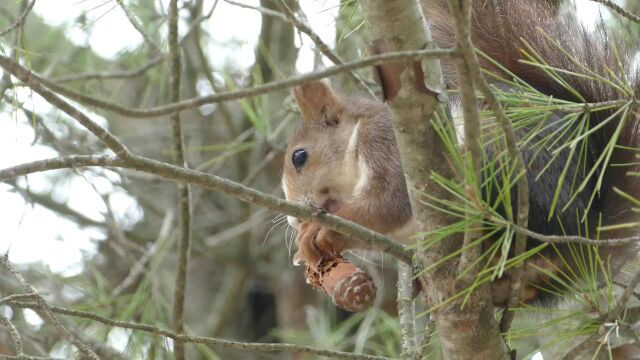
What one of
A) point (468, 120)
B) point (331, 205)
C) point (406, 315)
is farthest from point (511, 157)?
point (331, 205)

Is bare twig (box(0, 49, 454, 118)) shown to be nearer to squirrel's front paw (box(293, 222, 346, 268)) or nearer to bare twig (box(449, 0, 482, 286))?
bare twig (box(449, 0, 482, 286))

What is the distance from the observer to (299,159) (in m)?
1.79

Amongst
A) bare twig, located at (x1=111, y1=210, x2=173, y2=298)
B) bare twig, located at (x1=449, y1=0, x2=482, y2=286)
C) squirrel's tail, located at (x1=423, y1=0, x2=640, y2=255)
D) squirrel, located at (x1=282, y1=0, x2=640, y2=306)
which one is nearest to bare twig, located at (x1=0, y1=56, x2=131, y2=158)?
bare twig, located at (x1=449, y1=0, x2=482, y2=286)

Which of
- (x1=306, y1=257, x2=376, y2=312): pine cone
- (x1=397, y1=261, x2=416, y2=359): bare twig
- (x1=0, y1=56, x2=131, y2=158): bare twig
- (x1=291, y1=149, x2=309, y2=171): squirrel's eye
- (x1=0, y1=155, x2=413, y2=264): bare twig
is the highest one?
(x1=291, y1=149, x2=309, y2=171): squirrel's eye

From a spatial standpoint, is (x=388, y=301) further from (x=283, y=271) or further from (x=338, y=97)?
(x=338, y=97)

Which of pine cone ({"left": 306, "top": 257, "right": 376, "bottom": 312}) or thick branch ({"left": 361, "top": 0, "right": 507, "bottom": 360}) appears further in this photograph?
pine cone ({"left": 306, "top": 257, "right": 376, "bottom": 312})

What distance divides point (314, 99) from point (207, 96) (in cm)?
115

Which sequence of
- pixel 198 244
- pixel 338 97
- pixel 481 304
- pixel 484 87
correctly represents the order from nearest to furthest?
pixel 484 87 < pixel 481 304 < pixel 338 97 < pixel 198 244

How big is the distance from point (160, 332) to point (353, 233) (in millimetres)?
305

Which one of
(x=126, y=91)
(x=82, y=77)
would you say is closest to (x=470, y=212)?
(x=82, y=77)

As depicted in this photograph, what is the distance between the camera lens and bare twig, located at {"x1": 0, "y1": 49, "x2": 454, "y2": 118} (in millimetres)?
711

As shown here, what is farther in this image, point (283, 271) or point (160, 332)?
point (283, 271)

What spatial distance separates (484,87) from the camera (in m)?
0.84

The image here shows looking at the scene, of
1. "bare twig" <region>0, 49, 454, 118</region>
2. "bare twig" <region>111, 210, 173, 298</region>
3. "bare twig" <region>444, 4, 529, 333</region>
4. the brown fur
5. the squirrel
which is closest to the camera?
"bare twig" <region>0, 49, 454, 118</region>
